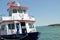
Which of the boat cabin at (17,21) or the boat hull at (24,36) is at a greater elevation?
the boat cabin at (17,21)

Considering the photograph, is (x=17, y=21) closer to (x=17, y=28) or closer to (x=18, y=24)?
(x=18, y=24)

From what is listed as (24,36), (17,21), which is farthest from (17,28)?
(24,36)

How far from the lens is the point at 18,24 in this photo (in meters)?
24.4

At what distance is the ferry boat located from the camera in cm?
2391

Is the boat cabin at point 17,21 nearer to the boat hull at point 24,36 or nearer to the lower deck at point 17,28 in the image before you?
the lower deck at point 17,28

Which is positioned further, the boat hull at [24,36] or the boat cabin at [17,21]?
the boat cabin at [17,21]

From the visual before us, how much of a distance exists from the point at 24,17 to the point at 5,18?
2485 mm

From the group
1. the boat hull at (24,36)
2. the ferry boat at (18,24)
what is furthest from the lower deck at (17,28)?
the boat hull at (24,36)

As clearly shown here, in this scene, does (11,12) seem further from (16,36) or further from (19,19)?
(16,36)

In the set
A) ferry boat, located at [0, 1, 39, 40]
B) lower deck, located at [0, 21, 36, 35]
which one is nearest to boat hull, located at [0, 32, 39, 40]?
ferry boat, located at [0, 1, 39, 40]

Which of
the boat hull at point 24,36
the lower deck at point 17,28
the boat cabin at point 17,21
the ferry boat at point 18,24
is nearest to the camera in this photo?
the boat hull at point 24,36

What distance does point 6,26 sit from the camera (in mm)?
24719

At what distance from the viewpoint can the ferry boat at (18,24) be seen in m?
23.9

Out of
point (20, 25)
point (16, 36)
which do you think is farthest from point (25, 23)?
point (16, 36)
